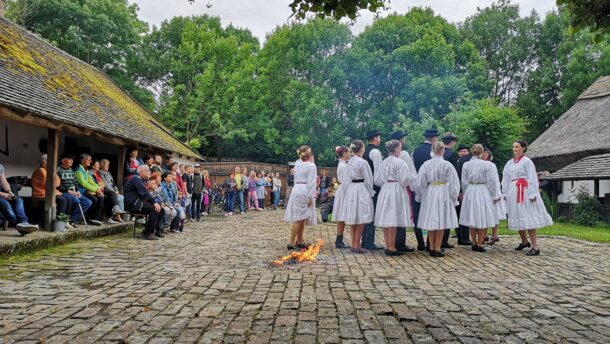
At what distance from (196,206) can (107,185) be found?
4.47 m

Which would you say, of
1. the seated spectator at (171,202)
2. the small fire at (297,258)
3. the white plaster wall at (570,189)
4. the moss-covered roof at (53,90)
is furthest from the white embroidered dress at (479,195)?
the white plaster wall at (570,189)

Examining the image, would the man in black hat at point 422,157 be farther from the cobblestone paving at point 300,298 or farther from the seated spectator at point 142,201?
the seated spectator at point 142,201

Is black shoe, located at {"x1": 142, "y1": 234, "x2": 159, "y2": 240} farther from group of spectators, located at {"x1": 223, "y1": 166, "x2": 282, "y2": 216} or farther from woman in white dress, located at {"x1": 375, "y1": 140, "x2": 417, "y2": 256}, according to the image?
group of spectators, located at {"x1": 223, "y1": 166, "x2": 282, "y2": 216}

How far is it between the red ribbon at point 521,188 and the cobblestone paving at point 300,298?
1.15 metres

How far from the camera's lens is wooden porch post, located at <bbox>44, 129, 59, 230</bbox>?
9.23 meters

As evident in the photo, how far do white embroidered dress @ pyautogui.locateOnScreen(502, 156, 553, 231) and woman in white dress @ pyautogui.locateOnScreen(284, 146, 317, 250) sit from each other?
3.79 metres

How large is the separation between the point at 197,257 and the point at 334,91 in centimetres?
2931

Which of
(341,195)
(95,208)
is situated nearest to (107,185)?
(95,208)

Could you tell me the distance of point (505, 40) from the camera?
40.8 metres

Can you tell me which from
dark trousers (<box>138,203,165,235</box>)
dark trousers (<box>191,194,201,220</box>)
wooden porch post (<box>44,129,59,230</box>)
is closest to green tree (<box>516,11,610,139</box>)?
dark trousers (<box>191,194,201,220</box>)

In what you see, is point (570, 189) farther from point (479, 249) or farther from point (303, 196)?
point (303, 196)

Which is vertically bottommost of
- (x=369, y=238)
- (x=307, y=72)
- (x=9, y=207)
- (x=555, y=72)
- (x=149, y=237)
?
(x=149, y=237)

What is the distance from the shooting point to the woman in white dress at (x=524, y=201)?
849cm

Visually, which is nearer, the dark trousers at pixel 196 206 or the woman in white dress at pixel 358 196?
the woman in white dress at pixel 358 196
